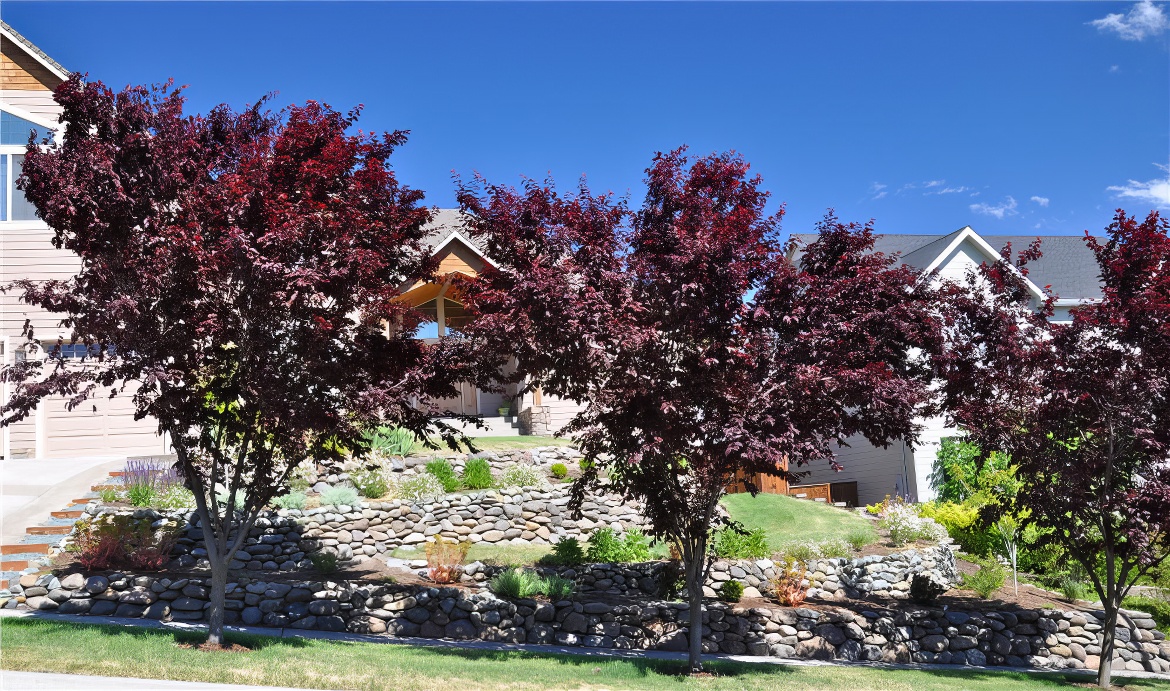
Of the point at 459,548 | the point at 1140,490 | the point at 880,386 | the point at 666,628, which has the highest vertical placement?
the point at 880,386

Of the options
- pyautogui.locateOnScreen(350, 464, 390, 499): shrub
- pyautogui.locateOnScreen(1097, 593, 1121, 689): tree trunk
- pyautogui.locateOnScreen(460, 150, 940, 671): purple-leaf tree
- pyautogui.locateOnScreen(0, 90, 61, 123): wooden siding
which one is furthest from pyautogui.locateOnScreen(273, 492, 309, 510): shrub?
pyautogui.locateOnScreen(1097, 593, 1121, 689): tree trunk

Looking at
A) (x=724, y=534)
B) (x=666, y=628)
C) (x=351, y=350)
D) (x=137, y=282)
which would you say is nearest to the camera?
(x=137, y=282)

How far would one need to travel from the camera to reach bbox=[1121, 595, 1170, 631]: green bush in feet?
48.3

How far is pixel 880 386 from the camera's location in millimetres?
10609

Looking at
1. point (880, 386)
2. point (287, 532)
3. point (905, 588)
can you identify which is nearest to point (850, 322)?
point (880, 386)

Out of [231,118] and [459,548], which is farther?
[459,548]

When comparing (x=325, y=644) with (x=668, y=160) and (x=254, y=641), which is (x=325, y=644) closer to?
(x=254, y=641)

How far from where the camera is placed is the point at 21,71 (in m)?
19.2

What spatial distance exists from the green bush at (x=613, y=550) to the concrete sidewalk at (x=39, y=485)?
338 inches

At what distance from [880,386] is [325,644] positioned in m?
7.09

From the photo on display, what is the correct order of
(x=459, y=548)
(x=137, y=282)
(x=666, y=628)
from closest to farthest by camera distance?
(x=137, y=282) < (x=666, y=628) < (x=459, y=548)

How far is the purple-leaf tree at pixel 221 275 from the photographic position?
9.59m

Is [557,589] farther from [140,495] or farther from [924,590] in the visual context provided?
[140,495]

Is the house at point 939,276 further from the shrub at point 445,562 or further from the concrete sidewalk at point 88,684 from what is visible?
the concrete sidewalk at point 88,684
